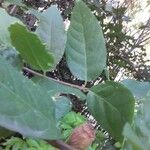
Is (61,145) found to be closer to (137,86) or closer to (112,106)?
(112,106)

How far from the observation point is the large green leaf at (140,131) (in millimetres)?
291

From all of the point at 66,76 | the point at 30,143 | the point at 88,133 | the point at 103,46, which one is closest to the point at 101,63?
the point at 103,46

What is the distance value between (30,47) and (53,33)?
0.08m

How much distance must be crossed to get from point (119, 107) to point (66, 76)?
2.56 m

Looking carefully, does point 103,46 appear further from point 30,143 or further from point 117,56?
point 117,56

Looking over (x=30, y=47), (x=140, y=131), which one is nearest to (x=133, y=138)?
(x=140, y=131)

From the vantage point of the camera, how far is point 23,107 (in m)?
0.32

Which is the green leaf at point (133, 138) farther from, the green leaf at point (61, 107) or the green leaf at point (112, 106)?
the green leaf at point (61, 107)

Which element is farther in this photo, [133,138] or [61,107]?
[61,107]

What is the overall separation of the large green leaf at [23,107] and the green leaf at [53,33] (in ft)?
0.35

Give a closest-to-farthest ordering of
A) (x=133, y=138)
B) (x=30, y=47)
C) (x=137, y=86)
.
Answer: (x=133, y=138)
(x=30, y=47)
(x=137, y=86)

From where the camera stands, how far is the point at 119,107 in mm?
385

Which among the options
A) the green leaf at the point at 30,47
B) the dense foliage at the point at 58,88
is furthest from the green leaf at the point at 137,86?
the green leaf at the point at 30,47

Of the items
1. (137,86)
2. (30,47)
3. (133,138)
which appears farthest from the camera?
(137,86)
